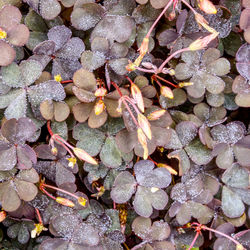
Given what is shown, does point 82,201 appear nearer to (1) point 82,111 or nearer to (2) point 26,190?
(2) point 26,190

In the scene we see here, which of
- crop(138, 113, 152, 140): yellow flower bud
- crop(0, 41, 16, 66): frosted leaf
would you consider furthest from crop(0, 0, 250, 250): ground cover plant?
crop(138, 113, 152, 140): yellow flower bud

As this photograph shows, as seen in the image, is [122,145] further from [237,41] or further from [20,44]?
[237,41]

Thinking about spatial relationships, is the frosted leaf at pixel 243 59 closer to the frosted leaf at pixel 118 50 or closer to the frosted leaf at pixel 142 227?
the frosted leaf at pixel 118 50

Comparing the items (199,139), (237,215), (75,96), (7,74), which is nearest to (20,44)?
(7,74)

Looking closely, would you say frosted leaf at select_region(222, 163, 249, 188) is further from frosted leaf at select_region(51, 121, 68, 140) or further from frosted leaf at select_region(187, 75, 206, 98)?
frosted leaf at select_region(51, 121, 68, 140)

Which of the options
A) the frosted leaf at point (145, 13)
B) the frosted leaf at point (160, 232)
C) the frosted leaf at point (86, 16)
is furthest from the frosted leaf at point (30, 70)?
the frosted leaf at point (160, 232)
